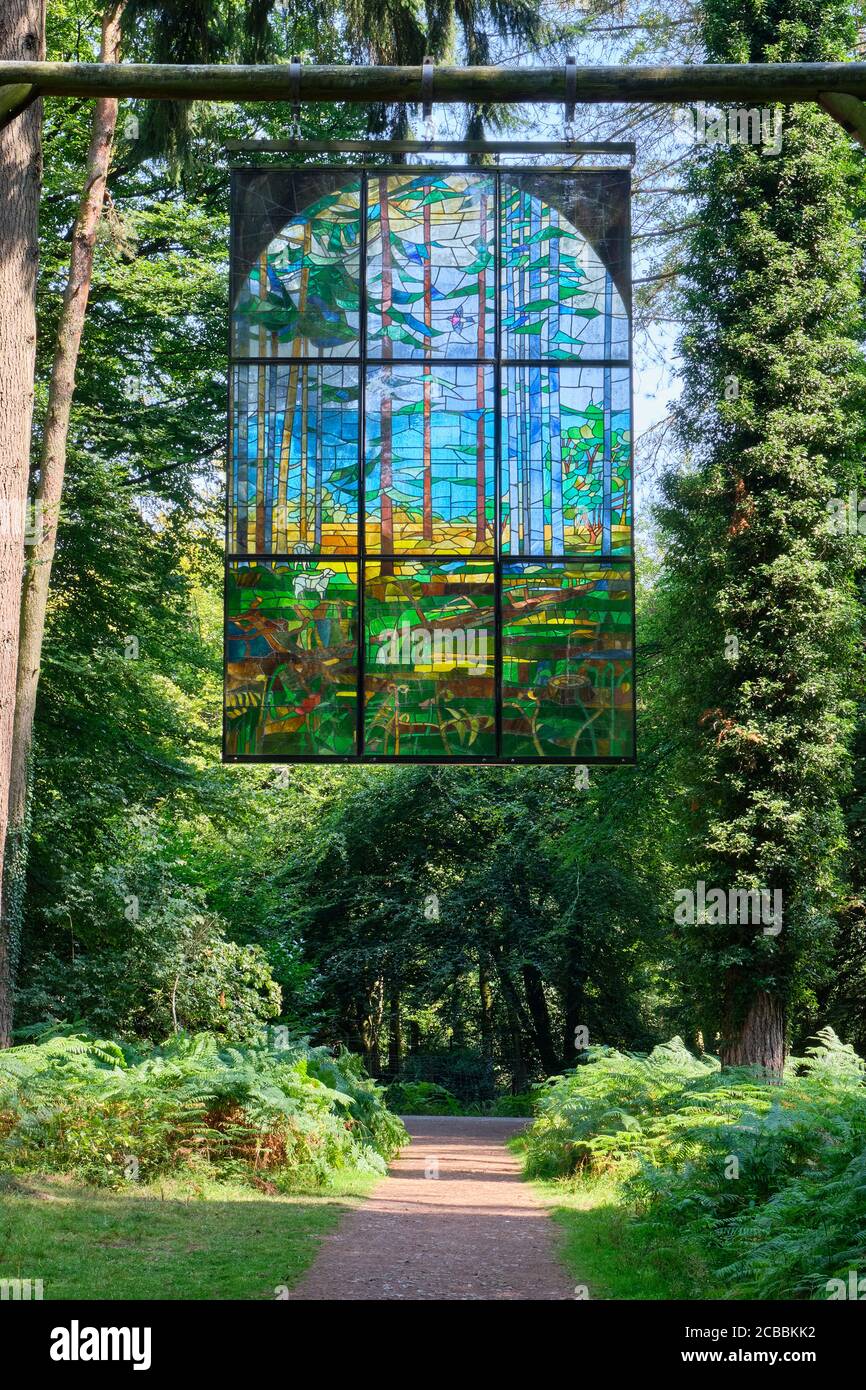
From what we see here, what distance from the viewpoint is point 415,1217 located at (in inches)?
415

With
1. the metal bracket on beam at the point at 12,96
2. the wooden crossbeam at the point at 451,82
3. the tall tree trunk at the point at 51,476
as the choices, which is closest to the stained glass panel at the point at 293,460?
the wooden crossbeam at the point at 451,82

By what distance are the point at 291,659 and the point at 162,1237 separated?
3.88 metres

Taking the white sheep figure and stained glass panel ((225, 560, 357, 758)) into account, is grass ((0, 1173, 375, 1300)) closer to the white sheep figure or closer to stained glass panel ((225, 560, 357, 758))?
stained glass panel ((225, 560, 357, 758))

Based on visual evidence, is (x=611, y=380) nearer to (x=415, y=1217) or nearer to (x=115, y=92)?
(x=115, y=92)

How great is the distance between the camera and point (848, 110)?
658 centimetres

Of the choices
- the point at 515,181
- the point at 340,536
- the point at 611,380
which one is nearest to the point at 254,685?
the point at 340,536

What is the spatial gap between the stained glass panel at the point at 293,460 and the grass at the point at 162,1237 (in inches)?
155

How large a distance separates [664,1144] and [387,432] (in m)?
6.21

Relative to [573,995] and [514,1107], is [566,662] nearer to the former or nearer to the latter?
[514,1107]

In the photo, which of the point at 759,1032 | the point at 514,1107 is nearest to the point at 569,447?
the point at 759,1032

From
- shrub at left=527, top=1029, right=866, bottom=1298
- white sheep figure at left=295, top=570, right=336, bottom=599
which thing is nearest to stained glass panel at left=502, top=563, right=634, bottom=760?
white sheep figure at left=295, top=570, right=336, bottom=599

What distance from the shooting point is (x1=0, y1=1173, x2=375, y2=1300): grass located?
7199 millimetres

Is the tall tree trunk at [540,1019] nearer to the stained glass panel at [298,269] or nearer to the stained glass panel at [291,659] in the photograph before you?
the stained glass panel at [291,659]
